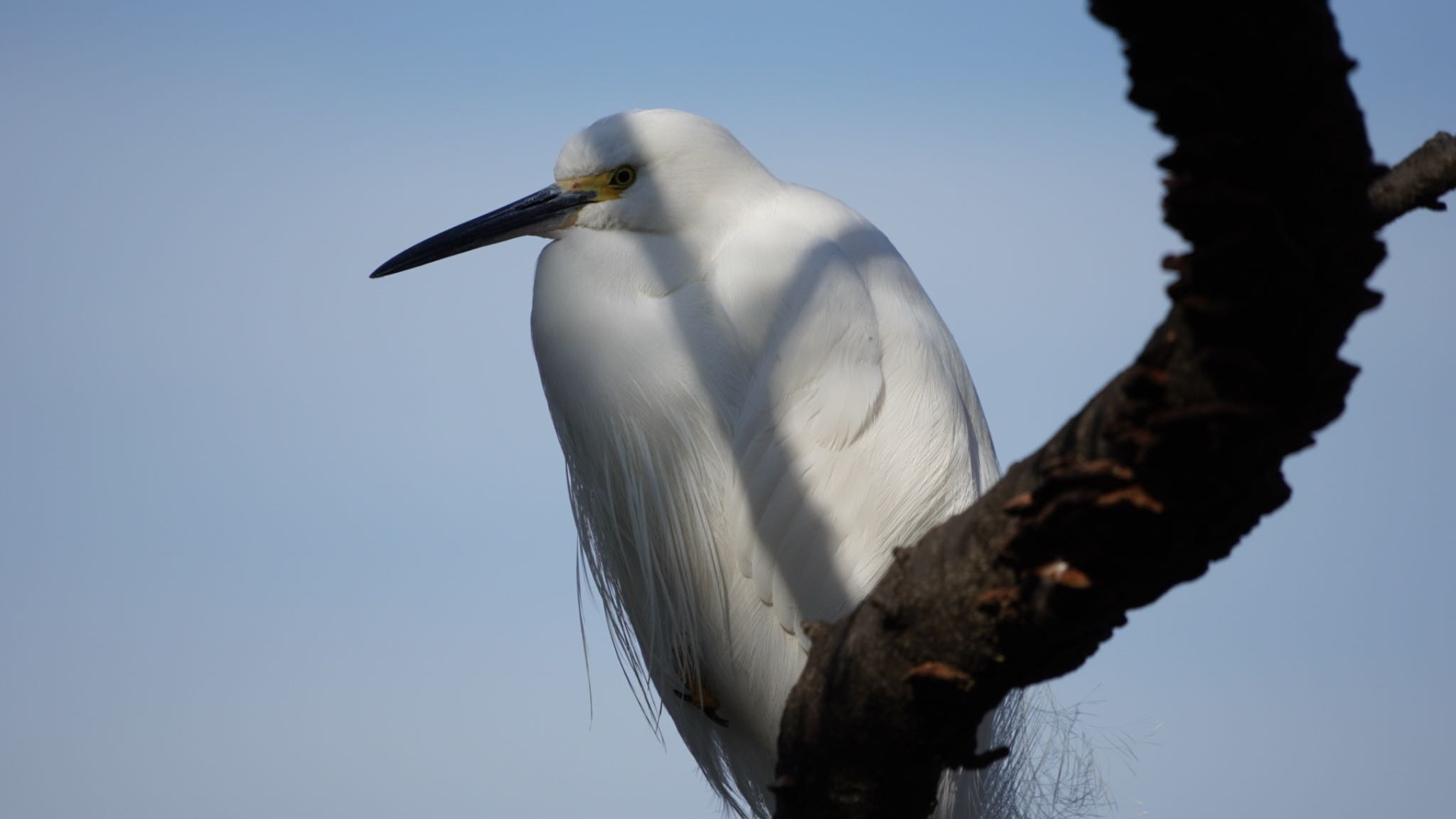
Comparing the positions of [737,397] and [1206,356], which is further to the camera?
[737,397]

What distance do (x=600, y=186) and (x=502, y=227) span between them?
278 mm

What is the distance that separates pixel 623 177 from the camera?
109 inches

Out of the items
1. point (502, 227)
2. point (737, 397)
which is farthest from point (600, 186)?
point (737, 397)

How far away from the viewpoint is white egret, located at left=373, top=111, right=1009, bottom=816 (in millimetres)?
2531

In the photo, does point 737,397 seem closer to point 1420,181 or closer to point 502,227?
point 502,227

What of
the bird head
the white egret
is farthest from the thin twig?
the bird head

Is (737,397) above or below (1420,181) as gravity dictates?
above

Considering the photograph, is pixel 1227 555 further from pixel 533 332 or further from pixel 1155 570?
pixel 533 332

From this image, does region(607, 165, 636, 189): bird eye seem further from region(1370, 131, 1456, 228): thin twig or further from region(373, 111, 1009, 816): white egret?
region(1370, 131, 1456, 228): thin twig

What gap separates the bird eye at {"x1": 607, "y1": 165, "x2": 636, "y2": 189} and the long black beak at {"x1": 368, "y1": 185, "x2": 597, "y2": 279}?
0.18 ft

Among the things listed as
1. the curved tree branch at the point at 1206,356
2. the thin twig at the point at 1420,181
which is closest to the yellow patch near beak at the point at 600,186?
the curved tree branch at the point at 1206,356

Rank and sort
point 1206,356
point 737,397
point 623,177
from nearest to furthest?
point 1206,356
point 737,397
point 623,177

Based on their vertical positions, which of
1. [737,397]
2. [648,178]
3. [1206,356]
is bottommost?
[1206,356]

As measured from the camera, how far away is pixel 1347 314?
89cm
